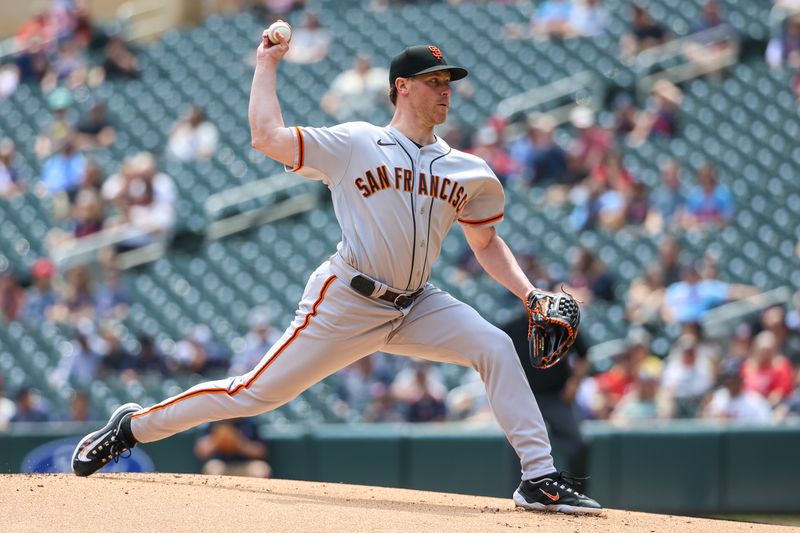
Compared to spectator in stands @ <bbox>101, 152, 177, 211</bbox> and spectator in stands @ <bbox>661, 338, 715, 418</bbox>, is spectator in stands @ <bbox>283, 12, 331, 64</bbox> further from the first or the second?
spectator in stands @ <bbox>661, 338, 715, 418</bbox>

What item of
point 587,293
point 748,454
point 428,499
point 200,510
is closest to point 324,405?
point 587,293

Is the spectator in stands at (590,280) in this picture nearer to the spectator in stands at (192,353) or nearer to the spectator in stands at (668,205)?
the spectator in stands at (668,205)

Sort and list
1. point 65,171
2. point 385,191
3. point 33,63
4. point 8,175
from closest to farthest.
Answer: point 385,191
point 65,171
point 8,175
point 33,63

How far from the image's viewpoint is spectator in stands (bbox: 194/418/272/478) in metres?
8.59

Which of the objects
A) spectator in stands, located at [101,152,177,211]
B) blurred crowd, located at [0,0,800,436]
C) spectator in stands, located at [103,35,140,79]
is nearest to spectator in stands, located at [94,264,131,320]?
blurred crowd, located at [0,0,800,436]

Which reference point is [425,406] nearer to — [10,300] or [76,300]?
[76,300]

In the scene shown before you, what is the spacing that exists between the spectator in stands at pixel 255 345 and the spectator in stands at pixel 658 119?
149 inches

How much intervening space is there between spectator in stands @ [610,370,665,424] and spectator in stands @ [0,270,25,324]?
17.2ft

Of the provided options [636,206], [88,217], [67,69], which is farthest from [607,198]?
[67,69]

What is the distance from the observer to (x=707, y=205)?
10742 mm

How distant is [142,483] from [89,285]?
21.3 ft

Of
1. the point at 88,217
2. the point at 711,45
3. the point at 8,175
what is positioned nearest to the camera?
the point at 88,217

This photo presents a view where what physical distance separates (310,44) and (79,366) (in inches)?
210

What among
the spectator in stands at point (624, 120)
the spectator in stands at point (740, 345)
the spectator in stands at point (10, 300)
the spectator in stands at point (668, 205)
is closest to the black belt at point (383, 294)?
the spectator in stands at point (740, 345)
